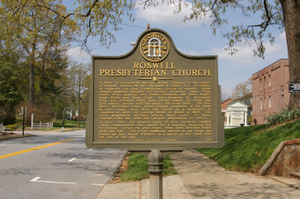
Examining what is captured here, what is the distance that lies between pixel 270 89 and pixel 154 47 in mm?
46103

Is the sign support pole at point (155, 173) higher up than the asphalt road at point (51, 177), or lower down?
higher up

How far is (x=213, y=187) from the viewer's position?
7039 mm

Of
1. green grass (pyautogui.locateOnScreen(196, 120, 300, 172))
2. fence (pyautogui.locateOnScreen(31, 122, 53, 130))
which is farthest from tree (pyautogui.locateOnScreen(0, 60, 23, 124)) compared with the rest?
green grass (pyautogui.locateOnScreen(196, 120, 300, 172))

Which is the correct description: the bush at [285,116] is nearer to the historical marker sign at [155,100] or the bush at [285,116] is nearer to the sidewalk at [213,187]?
the sidewalk at [213,187]

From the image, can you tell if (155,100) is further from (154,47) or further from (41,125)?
(41,125)

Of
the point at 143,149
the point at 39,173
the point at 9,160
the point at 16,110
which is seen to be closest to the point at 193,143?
the point at 143,149

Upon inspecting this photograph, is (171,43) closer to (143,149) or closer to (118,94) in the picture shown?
(118,94)

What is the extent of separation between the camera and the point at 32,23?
1605cm

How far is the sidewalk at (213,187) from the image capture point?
629 centimetres

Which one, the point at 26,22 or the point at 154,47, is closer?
the point at 154,47

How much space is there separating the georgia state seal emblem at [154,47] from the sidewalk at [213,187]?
9.99 ft

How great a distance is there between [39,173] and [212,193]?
561cm

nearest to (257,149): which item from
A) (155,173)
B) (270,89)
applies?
(155,173)

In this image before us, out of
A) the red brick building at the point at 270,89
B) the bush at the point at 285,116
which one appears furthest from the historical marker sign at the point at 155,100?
the red brick building at the point at 270,89
